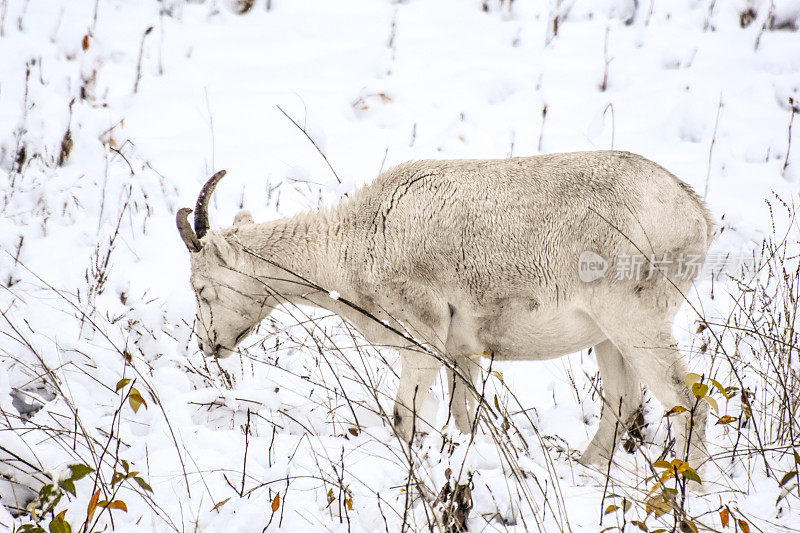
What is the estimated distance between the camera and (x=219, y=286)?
455 centimetres

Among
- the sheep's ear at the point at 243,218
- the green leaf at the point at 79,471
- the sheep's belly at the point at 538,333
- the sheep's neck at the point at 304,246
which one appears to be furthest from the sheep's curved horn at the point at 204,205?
the green leaf at the point at 79,471

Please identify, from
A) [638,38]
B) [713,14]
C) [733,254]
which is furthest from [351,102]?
[713,14]

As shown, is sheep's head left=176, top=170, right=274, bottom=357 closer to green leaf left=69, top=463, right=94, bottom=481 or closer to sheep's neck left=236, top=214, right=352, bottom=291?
sheep's neck left=236, top=214, right=352, bottom=291

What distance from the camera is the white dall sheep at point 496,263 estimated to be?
398cm

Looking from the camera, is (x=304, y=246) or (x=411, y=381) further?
(x=304, y=246)

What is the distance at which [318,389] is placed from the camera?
16.4 ft

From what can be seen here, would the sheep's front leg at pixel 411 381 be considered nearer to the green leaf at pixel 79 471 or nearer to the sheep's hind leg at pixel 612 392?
the sheep's hind leg at pixel 612 392

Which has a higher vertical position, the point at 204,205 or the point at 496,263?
the point at 204,205


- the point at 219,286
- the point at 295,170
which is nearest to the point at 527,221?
the point at 219,286

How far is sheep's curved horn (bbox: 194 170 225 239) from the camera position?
4367mm

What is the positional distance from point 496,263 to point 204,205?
1.84 meters

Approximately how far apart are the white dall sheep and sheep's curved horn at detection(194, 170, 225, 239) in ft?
0.03
